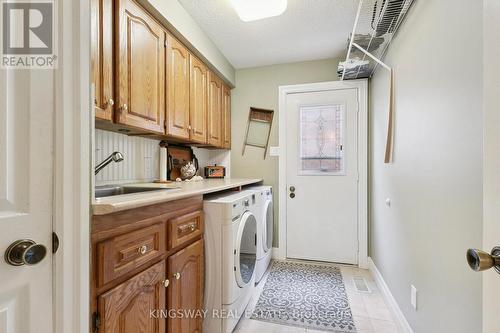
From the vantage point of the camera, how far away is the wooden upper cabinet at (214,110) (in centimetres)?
247

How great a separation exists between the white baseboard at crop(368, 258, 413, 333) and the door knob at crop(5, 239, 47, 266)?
1.88 m

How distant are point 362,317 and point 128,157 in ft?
6.93

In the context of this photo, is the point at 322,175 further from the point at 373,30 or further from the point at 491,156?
the point at 491,156

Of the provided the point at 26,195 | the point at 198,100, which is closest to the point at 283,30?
the point at 198,100

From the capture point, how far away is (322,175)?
Answer: 2.77 meters

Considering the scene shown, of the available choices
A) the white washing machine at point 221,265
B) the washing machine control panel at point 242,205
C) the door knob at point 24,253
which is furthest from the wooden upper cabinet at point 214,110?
the door knob at point 24,253

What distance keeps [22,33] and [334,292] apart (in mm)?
2464

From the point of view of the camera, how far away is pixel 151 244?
3.40 feet

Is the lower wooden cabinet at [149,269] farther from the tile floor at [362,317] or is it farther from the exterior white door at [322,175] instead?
the exterior white door at [322,175]

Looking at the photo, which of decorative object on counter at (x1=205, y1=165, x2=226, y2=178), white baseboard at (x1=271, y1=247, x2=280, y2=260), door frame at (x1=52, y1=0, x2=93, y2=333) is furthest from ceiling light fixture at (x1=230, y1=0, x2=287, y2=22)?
white baseboard at (x1=271, y1=247, x2=280, y2=260)

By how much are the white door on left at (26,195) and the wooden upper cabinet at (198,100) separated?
1.48m

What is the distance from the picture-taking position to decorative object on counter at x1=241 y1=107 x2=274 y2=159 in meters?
2.94

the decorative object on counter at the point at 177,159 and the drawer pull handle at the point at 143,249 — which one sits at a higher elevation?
the decorative object on counter at the point at 177,159

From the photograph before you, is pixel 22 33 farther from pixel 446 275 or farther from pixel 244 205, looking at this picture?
pixel 446 275
